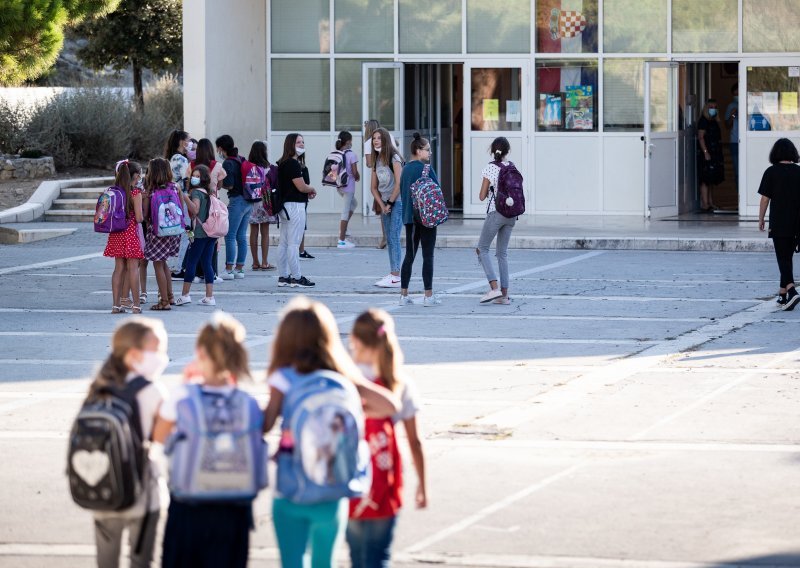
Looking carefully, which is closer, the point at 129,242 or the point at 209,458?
the point at 209,458

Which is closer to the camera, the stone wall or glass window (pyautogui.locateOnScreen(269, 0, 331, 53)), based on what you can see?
glass window (pyautogui.locateOnScreen(269, 0, 331, 53))

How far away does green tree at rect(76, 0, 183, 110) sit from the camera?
131 feet

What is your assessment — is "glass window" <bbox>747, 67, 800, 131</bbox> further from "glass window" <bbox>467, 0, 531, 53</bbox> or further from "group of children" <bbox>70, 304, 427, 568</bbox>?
"group of children" <bbox>70, 304, 427, 568</bbox>

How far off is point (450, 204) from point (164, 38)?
14830 millimetres

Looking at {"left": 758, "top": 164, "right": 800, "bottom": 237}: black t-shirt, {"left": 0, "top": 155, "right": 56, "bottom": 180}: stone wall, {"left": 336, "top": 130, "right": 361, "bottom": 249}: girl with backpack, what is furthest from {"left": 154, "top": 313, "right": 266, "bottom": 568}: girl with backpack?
{"left": 0, "top": 155, "right": 56, "bottom": 180}: stone wall

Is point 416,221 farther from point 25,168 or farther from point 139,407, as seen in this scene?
point 25,168

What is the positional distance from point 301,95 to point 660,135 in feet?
21.7

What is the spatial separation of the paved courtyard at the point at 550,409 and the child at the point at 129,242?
0.33 m

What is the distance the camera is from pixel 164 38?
4028 centimetres

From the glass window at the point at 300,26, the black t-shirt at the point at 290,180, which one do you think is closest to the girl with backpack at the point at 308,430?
the black t-shirt at the point at 290,180

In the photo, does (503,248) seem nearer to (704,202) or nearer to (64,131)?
(704,202)

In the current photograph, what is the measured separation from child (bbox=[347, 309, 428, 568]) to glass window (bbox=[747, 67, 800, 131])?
21.1 meters

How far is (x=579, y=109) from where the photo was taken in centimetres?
2652

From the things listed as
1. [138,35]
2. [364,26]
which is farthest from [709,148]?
[138,35]
